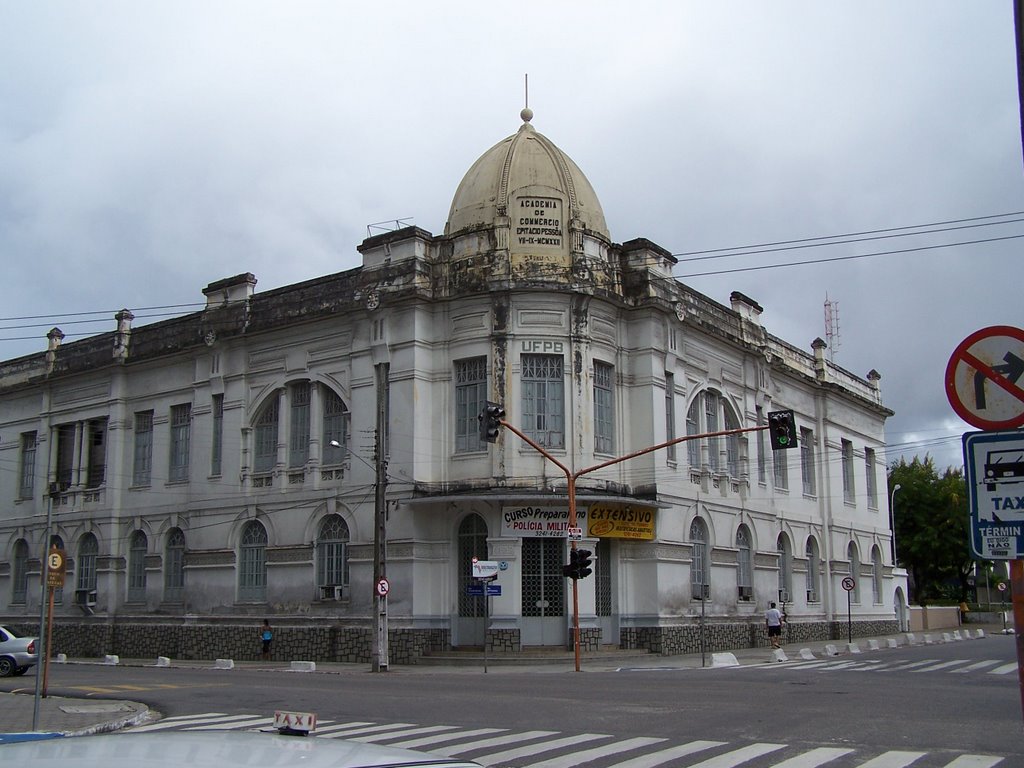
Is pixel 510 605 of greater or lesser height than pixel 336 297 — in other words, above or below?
below

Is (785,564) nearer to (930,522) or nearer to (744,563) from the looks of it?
(744,563)

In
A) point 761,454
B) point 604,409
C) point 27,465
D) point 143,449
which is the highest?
point 604,409

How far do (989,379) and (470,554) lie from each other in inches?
1060

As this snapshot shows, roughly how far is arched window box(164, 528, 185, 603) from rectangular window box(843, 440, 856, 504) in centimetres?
2855

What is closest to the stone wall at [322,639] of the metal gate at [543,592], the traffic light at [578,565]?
the metal gate at [543,592]

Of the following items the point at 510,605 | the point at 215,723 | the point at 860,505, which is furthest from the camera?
the point at 860,505

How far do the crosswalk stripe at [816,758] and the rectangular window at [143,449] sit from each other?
33254 mm

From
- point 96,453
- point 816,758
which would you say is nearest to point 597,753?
point 816,758

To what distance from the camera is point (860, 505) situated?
49844 mm

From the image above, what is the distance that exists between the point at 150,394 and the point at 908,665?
92.1ft

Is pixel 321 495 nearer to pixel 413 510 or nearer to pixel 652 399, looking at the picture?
pixel 413 510

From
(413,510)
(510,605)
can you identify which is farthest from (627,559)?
(413,510)

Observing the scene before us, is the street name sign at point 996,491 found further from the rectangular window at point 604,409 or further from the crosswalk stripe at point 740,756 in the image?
the rectangular window at point 604,409

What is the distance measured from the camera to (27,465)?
4484 centimetres
